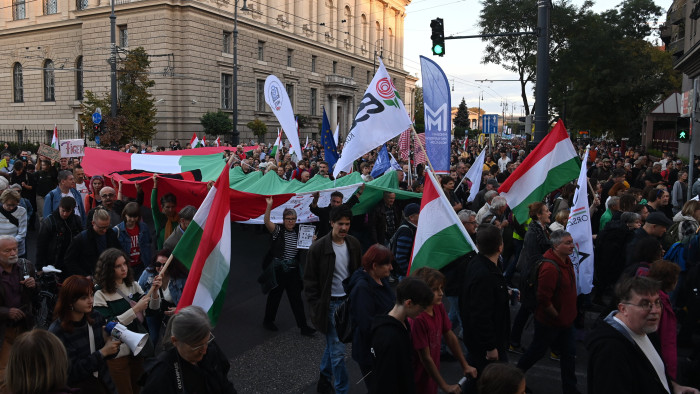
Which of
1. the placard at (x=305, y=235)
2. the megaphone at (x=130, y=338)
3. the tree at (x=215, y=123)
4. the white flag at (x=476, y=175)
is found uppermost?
the tree at (x=215, y=123)

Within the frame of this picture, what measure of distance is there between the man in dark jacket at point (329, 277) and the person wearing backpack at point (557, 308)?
1.70 metres

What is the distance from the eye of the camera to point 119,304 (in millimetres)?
4375

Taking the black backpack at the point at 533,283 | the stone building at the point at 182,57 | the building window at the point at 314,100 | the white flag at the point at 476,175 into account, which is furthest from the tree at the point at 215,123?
the black backpack at the point at 533,283

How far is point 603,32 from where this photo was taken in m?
29.1

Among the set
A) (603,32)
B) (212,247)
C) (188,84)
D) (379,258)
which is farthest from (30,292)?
(188,84)

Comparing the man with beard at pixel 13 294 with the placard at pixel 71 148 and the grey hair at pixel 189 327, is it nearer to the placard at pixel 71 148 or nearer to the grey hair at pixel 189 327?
the grey hair at pixel 189 327

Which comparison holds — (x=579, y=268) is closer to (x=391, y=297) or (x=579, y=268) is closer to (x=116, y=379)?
(x=391, y=297)

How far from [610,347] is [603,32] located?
30.2m

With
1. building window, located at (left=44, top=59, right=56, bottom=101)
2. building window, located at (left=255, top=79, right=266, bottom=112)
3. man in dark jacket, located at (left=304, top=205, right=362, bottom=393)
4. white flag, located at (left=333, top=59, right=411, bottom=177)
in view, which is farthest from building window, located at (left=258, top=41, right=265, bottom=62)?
man in dark jacket, located at (left=304, top=205, right=362, bottom=393)

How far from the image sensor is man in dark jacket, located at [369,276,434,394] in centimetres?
327

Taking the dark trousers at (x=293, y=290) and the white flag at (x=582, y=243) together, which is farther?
the dark trousers at (x=293, y=290)

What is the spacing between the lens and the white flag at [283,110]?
12984mm

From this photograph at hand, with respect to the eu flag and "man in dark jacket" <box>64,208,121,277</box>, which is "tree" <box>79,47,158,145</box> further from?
"man in dark jacket" <box>64,208,121,277</box>

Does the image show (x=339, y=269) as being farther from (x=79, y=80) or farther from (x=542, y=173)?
(x=79, y=80)
